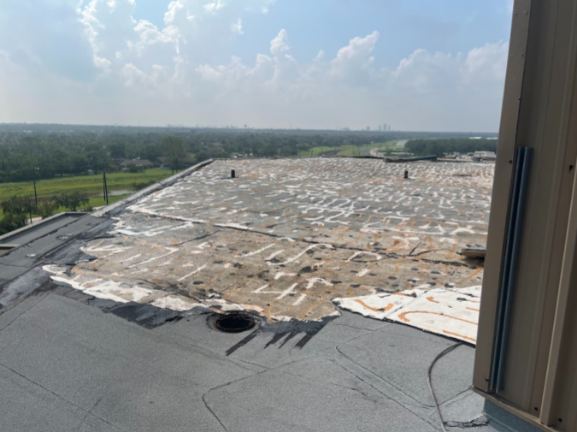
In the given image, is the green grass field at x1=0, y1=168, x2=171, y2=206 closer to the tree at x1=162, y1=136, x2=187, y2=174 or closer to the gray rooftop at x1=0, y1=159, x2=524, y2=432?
the tree at x1=162, y1=136, x2=187, y2=174

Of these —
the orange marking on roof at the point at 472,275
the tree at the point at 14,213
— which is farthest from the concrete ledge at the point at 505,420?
the tree at the point at 14,213

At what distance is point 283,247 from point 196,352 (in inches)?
265

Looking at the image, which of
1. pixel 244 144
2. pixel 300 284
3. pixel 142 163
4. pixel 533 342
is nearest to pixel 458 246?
pixel 300 284

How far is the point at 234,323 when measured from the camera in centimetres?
820

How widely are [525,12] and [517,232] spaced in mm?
1741

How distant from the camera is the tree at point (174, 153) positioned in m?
89.9

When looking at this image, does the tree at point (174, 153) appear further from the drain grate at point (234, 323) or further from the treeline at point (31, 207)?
the drain grate at point (234, 323)

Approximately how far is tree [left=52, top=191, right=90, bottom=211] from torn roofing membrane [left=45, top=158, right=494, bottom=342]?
43.8m

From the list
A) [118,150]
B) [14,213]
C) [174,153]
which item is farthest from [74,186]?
[118,150]

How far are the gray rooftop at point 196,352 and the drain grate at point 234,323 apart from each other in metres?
0.19

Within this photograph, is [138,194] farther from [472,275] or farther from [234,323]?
[472,275]

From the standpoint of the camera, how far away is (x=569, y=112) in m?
3.14

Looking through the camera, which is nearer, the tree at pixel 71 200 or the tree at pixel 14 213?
the tree at pixel 14 213

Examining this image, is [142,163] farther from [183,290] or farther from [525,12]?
[525,12]
